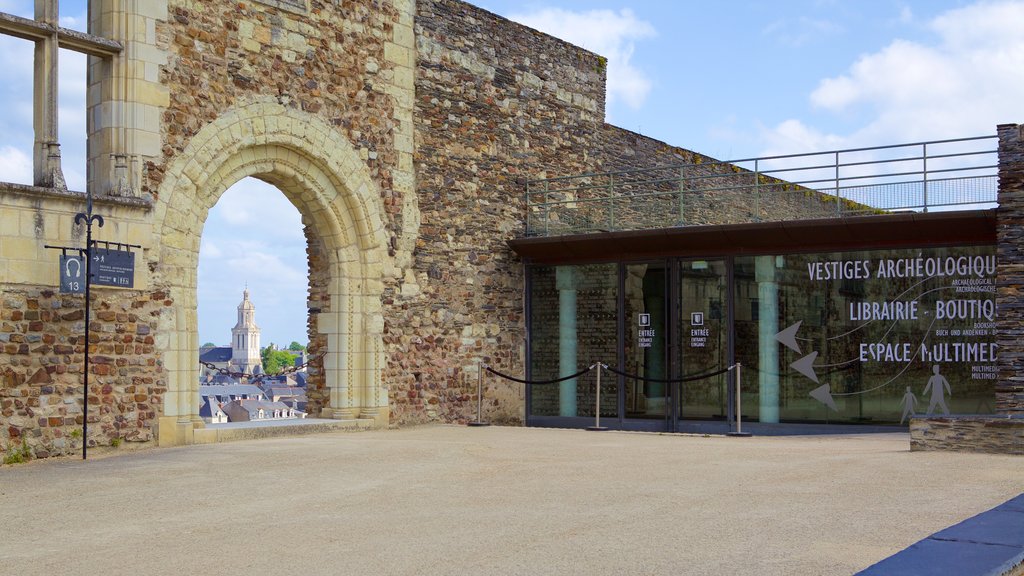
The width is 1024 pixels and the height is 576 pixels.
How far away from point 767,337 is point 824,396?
3.43ft

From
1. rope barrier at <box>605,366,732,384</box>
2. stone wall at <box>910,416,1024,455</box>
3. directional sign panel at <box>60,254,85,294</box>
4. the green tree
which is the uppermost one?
directional sign panel at <box>60,254,85,294</box>

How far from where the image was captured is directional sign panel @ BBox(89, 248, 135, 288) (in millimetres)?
10234

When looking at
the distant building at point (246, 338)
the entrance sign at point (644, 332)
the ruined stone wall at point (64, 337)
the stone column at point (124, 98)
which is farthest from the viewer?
the distant building at point (246, 338)

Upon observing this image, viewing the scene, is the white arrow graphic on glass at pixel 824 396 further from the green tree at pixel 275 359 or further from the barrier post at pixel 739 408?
the green tree at pixel 275 359

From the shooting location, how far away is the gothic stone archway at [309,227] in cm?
1117

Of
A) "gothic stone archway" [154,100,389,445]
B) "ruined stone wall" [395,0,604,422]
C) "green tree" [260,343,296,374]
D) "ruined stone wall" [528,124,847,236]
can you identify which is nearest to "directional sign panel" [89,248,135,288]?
"gothic stone archway" [154,100,389,445]

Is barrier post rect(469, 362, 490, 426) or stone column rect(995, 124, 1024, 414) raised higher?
stone column rect(995, 124, 1024, 414)

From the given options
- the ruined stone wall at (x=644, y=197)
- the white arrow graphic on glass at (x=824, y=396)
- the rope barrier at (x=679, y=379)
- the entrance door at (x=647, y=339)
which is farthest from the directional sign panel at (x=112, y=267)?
the white arrow graphic on glass at (x=824, y=396)

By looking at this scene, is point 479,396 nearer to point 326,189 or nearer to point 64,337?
point 326,189

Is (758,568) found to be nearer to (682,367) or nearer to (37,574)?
(37,574)

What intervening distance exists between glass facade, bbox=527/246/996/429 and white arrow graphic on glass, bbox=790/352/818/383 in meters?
0.03

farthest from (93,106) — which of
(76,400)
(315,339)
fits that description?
(315,339)

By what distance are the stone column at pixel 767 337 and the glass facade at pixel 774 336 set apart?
0.5 inches

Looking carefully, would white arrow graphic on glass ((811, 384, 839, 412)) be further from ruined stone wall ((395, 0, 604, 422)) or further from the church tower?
the church tower
